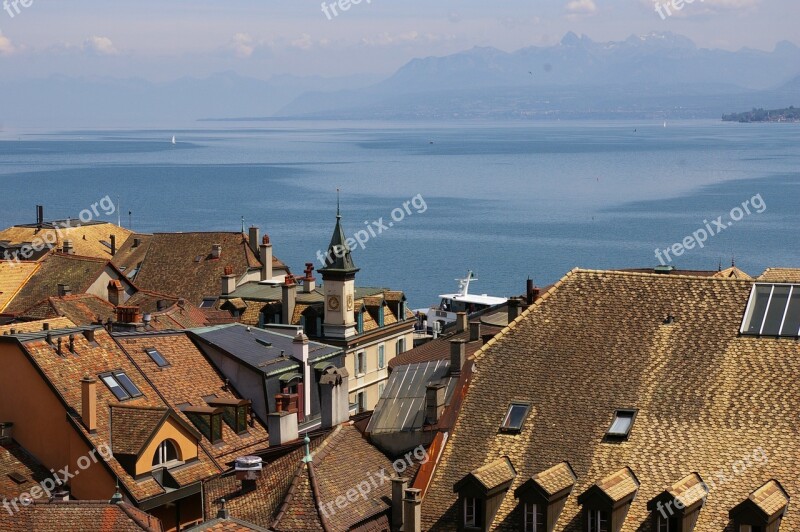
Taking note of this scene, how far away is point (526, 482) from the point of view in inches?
1137

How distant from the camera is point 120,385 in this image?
1556 inches

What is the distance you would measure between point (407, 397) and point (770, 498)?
12.3 meters

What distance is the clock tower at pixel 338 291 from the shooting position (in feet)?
217

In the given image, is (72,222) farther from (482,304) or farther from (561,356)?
(561,356)

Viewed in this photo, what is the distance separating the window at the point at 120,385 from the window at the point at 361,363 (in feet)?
90.0

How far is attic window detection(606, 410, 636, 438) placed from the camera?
29672 millimetres

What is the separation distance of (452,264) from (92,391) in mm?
126685

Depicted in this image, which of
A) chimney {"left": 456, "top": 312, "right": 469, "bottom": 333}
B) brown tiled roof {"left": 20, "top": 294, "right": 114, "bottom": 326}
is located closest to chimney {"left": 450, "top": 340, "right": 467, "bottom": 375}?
chimney {"left": 456, "top": 312, "right": 469, "bottom": 333}

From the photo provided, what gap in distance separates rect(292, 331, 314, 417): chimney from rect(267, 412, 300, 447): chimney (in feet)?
21.4

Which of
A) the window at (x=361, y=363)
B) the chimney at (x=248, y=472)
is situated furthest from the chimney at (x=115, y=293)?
the chimney at (x=248, y=472)

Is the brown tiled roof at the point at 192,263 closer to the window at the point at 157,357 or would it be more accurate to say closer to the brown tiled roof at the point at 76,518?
the window at the point at 157,357

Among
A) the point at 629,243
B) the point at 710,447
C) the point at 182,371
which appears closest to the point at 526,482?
the point at 710,447

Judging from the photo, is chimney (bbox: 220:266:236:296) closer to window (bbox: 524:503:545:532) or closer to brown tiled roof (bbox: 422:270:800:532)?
brown tiled roof (bbox: 422:270:800:532)

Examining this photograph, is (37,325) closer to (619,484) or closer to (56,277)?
(56,277)
